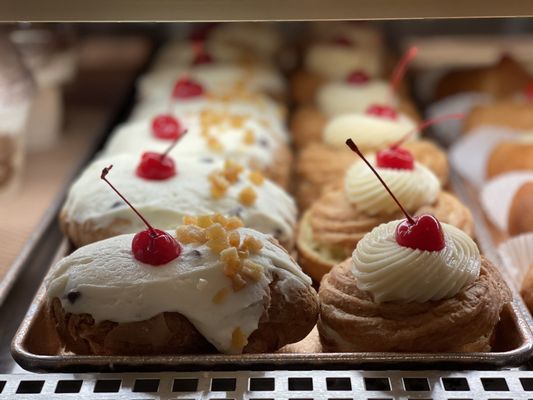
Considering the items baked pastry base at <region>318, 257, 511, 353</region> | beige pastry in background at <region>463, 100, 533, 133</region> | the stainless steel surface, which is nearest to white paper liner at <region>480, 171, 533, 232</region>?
beige pastry in background at <region>463, 100, 533, 133</region>

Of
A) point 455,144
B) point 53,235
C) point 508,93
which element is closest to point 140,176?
point 53,235

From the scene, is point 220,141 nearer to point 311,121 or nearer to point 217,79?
point 311,121

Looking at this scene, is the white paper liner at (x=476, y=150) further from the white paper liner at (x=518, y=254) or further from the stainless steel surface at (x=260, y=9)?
the stainless steel surface at (x=260, y=9)

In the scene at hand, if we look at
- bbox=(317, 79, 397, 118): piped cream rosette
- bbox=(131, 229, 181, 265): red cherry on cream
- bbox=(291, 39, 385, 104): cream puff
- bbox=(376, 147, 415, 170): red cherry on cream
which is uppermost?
bbox=(131, 229, 181, 265): red cherry on cream

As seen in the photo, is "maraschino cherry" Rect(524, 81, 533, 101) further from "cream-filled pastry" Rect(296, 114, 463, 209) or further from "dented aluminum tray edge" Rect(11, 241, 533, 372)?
"dented aluminum tray edge" Rect(11, 241, 533, 372)

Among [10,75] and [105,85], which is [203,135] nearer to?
[10,75]

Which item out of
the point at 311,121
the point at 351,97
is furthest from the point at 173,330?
the point at 351,97
